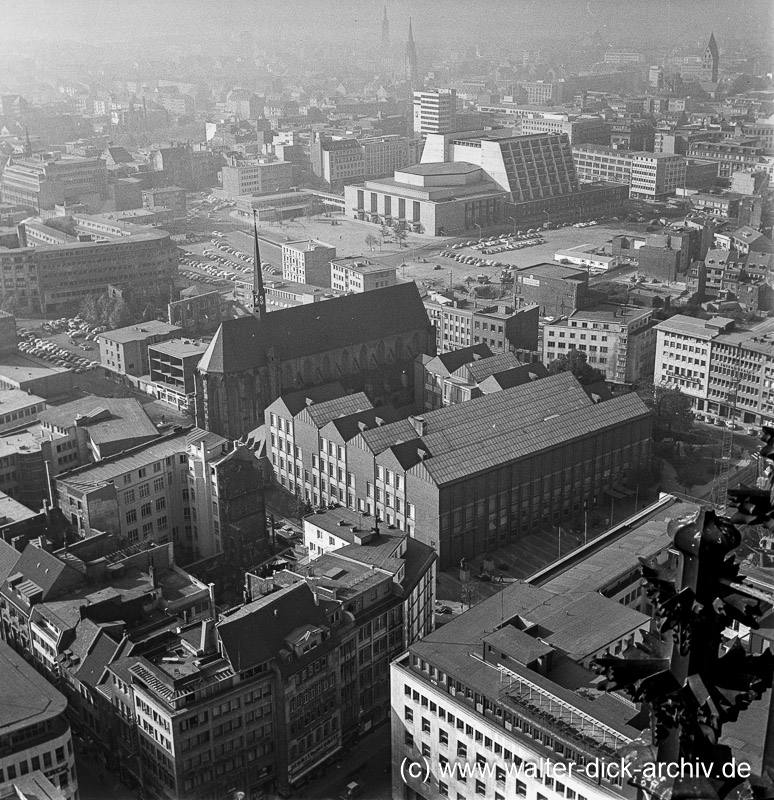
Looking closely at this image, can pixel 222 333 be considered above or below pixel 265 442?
above

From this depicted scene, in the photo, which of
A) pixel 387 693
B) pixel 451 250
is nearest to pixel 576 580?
pixel 387 693

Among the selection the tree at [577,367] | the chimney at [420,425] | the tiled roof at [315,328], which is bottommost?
the tree at [577,367]

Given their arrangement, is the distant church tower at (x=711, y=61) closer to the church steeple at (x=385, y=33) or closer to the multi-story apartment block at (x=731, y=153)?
the multi-story apartment block at (x=731, y=153)

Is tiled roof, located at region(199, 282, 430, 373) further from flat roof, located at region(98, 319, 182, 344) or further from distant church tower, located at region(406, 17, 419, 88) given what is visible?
distant church tower, located at region(406, 17, 419, 88)

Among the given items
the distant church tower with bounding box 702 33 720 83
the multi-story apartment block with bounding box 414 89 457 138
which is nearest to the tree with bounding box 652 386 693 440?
the distant church tower with bounding box 702 33 720 83

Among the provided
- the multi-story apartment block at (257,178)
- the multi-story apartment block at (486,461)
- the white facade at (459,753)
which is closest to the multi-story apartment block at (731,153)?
the multi-story apartment block at (257,178)

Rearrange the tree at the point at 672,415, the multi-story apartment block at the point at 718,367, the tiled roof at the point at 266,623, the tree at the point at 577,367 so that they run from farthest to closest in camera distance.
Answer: the tree at the point at 577,367 → the tree at the point at 672,415 → the multi-story apartment block at the point at 718,367 → the tiled roof at the point at 266,623

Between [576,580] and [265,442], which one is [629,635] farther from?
[265,442]
